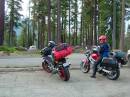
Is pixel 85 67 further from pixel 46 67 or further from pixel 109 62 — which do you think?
pixel 109 62

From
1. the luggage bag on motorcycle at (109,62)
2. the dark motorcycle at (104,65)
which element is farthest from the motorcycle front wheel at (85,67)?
the luggage bag on motorcycle at (109,62)

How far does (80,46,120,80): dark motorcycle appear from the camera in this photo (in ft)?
52.0

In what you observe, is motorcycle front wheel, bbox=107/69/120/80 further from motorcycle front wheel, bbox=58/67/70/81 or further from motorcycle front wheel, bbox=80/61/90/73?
motorcycle front wheel, bbox=80/61/90/73

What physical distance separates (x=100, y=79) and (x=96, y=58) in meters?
0.91

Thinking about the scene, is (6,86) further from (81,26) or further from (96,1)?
(81,26)

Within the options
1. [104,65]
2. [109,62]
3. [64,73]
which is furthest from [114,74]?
[64,73]

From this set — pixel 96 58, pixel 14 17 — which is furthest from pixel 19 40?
pixel 96 58

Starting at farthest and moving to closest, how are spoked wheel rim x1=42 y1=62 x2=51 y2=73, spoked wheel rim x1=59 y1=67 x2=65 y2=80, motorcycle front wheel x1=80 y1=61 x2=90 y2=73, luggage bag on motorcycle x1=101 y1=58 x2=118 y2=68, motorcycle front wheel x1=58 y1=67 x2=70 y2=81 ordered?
spoked wheel rim x1=42 y1=62 x2=51 y2=73, motorcycle front wheel x1=80 y1=61 x2=90 y2=73, luggage bag on motorcycle x1=101 y1=58 x2=118 y2=68, spoked wheel rim x1=59 y1=67 x2=65 y2=80, motorcycle front wheel x1=58 y1=67 x2=70 y2=81

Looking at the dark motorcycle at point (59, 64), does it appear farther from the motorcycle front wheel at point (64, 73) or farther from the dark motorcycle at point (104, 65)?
the dark motorcycle at point (104, 65)

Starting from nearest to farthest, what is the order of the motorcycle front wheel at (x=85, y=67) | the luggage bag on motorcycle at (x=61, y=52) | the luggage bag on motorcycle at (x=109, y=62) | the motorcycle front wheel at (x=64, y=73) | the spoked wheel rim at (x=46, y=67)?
1. the motorcycle front wheel at (x=64, y=73)
2. the luggage bag on motorcycle at (x=109, y=62)
3. the luggage bag on motorcycle at (x=61, y=52)
4. the motorcycle front wheel at (x=85, y=67)
5. the spoked wheel rim at (x=46, y=67)

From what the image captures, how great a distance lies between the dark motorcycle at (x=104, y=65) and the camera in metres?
15.9

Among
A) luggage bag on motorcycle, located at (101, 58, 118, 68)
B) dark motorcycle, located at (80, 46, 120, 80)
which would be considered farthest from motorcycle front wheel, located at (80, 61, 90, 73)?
luggage bag on motorcycle, located at (101, 58, 118, 68)

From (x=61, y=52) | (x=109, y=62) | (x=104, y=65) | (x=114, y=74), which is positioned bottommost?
(x=114, y=74)

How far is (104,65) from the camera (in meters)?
16.3
